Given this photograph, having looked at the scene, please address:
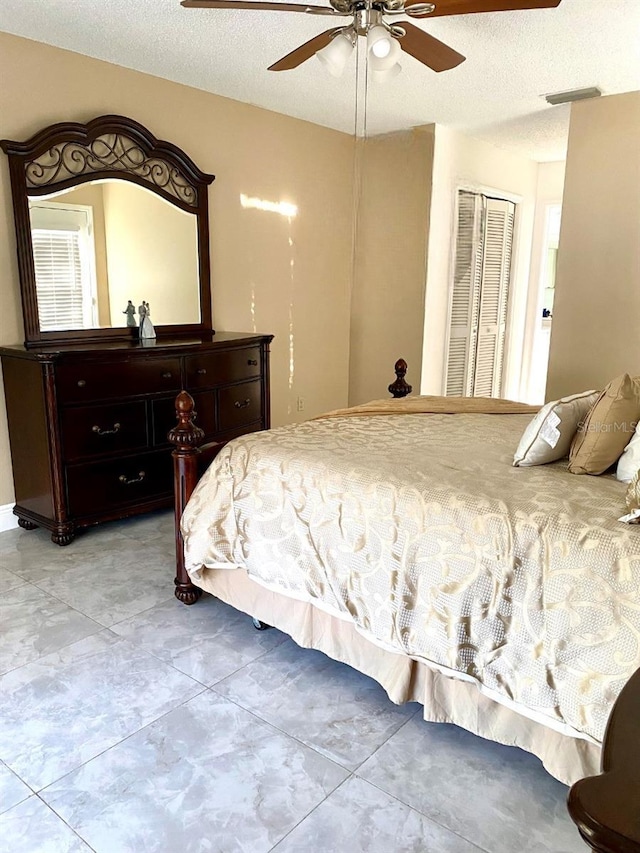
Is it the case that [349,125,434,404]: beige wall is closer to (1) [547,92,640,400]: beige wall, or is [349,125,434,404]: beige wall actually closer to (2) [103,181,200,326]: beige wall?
(1) [547,92,640,400]: beige wall

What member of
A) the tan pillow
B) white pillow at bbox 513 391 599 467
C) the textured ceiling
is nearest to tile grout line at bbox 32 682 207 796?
white pillow at bbox 513 391 599 467

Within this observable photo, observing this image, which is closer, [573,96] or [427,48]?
[427,48]

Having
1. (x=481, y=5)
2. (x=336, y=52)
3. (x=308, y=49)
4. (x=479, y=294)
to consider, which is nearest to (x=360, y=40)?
(x=308, y=49)

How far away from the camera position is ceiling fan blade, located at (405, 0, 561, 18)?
2.18 metres

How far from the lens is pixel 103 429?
128 inches

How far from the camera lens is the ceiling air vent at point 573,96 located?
4.05 metres

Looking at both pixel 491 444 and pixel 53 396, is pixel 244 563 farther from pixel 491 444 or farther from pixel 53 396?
pixel 53 396

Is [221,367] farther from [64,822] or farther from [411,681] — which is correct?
[64,822]

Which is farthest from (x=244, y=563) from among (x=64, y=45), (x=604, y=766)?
(x=64, y=45)

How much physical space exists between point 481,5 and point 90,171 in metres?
2.22

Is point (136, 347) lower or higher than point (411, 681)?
higher

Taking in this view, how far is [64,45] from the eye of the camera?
3.30 meters

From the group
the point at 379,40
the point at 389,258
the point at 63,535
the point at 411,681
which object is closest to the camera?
the point at 411,681

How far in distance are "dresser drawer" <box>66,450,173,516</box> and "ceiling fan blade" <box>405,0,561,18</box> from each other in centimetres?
247
